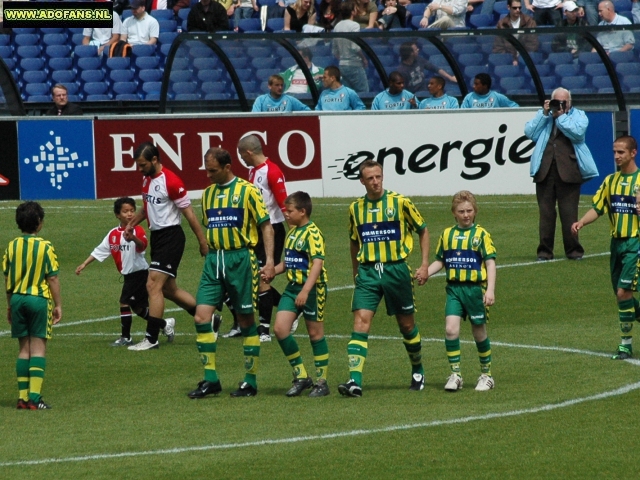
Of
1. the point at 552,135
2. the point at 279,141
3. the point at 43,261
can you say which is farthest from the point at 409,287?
the point at 279,141

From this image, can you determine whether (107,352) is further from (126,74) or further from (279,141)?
(126,74)

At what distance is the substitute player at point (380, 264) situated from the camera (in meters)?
10.2

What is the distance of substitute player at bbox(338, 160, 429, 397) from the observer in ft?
33.3

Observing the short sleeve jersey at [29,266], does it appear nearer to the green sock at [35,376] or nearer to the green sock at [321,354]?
the green sock at [35,376]

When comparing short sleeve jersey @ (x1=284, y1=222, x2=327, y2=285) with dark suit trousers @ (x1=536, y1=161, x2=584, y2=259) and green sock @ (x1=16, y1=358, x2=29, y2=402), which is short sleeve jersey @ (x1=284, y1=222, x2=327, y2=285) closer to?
green sock @ (x1=16, y1=358, x2=29, y2=402)

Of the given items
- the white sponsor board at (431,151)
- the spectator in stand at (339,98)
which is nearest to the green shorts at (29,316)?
the white sponsor board at (431,151)

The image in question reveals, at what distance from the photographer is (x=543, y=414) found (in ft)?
31.1

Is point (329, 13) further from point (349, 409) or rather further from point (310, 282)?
point (349, 409)

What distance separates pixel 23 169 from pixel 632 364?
14.2 metres

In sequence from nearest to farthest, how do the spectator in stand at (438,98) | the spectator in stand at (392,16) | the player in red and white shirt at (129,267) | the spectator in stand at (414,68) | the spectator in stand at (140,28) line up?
the player in red and white shirt at (129,267) → the spectator in stand at (438,98) → the spectator in stand at (414,68) → the spectator in stand at (392,16) → the spectator in stand at (140,28)

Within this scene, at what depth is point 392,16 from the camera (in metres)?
27.1

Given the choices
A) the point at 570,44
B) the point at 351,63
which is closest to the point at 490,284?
the point at 570,44

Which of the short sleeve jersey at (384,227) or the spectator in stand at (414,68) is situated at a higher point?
the spectator in stand at (414,68)

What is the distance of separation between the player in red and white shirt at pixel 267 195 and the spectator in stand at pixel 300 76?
11.2m
